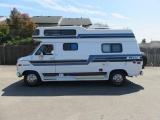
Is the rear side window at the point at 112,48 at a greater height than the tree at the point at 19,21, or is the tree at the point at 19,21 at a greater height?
the tree at the point at 19,21

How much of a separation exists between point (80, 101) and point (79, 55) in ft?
9.80

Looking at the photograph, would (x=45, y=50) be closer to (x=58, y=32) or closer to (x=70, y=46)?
(x=58, y=32)

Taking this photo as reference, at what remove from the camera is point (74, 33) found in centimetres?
1129

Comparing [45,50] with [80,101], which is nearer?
[80,101]

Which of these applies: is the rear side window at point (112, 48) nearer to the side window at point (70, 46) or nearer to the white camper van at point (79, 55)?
the white camper van at point (79, 55)

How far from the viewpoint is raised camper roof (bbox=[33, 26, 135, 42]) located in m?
11.2

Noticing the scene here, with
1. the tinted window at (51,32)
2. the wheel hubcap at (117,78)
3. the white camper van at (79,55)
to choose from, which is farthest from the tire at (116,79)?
the tinted window at (51,32)

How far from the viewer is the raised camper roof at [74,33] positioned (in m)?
11.2

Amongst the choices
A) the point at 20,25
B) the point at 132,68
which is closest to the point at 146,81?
the point at 132,68

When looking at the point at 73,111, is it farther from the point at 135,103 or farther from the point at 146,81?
the point at 146,81

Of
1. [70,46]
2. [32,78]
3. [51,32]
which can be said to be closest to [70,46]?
[70,46]

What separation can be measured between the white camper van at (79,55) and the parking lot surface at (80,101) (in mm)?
673

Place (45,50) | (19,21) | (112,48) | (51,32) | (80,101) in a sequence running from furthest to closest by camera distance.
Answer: (19,21) < (112,48) < (45,50) < (51,32) < (80,101)

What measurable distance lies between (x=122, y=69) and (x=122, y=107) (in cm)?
353
